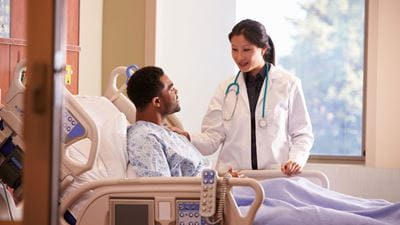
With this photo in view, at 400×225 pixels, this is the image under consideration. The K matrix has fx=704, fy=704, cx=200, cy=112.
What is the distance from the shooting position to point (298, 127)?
3199mm

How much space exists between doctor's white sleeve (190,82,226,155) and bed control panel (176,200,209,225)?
3.43 ft

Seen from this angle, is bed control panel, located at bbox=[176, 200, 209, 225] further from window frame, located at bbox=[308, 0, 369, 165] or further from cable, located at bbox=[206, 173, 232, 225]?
window frame, located at bbox=[308, 0, 369, 165]

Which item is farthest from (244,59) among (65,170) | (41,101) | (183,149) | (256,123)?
(41,101)

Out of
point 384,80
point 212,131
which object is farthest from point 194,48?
point 212,131

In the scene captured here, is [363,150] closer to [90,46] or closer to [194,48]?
[194,48]

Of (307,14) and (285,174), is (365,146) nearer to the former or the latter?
(307,14)

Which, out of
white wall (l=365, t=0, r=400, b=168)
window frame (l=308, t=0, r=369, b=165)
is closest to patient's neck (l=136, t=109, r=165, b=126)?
white wall (l=365, t=0, r=400, b=168)

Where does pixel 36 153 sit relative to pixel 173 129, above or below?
above

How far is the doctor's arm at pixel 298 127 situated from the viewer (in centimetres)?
311

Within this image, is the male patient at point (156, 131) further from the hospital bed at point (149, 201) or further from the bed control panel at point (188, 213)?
the bed control panel at point (188, 213)

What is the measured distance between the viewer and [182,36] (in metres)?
4.75

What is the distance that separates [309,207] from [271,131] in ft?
2.93

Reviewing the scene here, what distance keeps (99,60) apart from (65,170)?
2.28 m

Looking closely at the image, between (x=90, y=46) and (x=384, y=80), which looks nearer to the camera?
(x=384, y=80)
